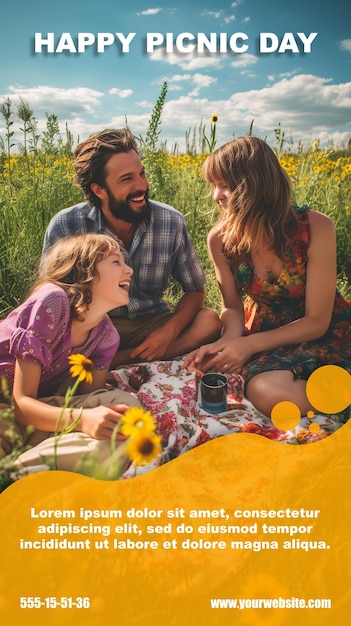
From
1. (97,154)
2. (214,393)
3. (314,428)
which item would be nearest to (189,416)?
(214,393)

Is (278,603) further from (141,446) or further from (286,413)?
(286,413)

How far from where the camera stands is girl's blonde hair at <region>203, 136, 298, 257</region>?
228 centimetres

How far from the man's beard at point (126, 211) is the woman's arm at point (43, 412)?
119cm

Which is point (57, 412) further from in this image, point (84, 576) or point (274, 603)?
point (274, 603)

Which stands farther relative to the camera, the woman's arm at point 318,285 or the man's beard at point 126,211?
the man's beard at point 126,211

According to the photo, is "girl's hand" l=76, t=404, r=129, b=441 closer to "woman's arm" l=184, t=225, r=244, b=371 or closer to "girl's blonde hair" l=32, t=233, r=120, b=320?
"girl's blonde hair" l=32, t=233, r=120, b=320

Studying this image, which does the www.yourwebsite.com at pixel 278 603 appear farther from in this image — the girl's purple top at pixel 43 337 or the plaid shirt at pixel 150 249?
the plaid shirt at pixel 150 249

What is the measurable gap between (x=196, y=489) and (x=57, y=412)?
1.75ft

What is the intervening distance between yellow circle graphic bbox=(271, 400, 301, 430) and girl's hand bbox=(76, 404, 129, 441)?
2.61 feet

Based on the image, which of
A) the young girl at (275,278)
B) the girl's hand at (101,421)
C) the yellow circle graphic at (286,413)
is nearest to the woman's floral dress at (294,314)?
the young girl at (275,278)

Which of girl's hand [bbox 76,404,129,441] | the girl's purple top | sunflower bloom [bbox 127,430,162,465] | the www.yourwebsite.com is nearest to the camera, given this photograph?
sunflower bloom [bbox 127,430,162,465]

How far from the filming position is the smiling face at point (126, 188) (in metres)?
2.71

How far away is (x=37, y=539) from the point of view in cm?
146

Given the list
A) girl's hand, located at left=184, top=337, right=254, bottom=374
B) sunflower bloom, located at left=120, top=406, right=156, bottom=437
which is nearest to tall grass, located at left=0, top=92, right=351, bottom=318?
girl's hand, located at left=184, top=337, right=254, bottom=374
